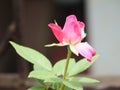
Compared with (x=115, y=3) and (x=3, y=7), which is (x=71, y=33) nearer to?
(x=115, y=3)

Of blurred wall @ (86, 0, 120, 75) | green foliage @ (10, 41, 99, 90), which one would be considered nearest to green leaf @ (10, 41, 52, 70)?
green foliage @ (10, 41, 99, 90)

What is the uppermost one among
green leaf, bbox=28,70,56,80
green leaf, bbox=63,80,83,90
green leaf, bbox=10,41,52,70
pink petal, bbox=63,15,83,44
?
pink petal, bbox=63,15,83,44

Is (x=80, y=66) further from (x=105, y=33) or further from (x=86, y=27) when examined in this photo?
(x=86, y=27)

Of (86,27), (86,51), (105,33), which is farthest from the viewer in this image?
(86,27)

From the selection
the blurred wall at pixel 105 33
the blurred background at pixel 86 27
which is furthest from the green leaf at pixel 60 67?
the blurred wall at pixel 105 33

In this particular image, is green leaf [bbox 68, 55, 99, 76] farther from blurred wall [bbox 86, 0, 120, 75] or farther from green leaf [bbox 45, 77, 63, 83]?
blurred wall [bbox 86, 0, 120, 75]

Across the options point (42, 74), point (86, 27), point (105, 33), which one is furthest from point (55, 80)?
point (86, 27)
